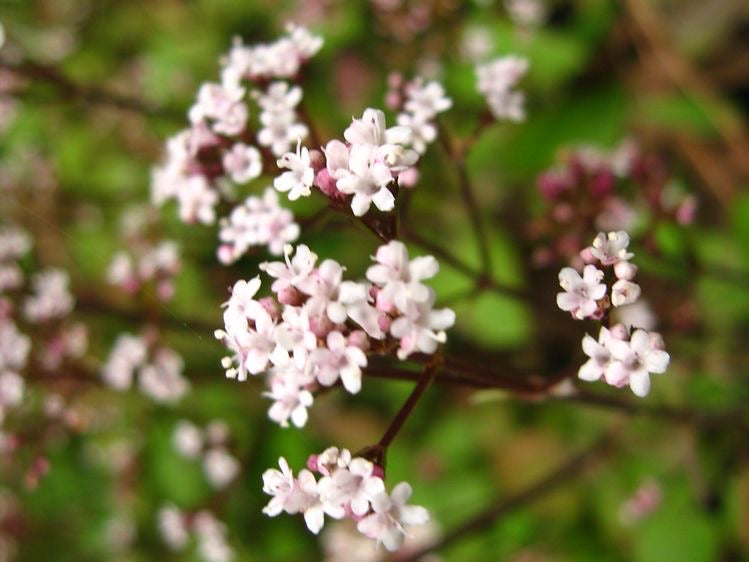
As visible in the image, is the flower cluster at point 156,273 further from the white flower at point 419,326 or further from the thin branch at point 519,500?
the white flower at point 419,326

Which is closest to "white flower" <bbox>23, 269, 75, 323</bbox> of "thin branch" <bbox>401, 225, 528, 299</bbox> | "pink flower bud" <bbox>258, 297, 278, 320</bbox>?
"thin branch" <bbox>401, 225, 528, 299</bbox>

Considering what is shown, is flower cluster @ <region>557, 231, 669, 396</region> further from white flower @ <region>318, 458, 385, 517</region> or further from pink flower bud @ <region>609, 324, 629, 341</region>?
white flower @ <region>318, 458, 385, 517</region>

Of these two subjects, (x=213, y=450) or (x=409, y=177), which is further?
(x=213, y=450)

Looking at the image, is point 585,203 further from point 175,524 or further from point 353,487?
point 175,524

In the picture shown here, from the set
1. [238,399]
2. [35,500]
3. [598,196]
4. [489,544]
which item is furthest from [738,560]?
[35,500]

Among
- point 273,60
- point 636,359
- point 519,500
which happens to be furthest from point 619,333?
point 519,500

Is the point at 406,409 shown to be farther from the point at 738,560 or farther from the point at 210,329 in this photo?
the point at 738,560
